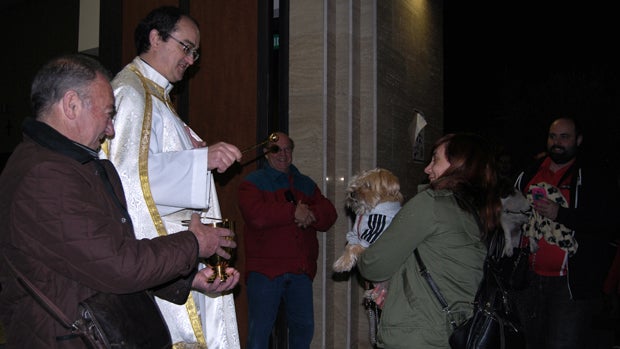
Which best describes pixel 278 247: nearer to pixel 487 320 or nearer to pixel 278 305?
pixel 278 305

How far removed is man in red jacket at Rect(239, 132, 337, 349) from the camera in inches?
190

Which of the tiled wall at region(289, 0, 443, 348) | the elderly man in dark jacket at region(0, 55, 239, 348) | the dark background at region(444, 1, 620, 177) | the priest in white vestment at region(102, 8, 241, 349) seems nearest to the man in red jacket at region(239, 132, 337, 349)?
the tiled wall at region(289, 0, 443, 348)

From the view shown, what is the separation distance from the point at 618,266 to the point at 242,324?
12.9ft

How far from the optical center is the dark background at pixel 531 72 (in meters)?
9.55

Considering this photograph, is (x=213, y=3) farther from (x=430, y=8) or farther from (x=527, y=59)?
(x=527, y=59)

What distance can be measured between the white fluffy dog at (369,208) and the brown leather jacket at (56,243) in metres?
2.09

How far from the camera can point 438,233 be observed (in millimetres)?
2730

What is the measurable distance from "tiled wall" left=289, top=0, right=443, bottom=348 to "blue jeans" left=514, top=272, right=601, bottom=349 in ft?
5.83

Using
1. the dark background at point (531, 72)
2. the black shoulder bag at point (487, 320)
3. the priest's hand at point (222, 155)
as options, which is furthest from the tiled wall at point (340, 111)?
the dark background at point (531, 72)

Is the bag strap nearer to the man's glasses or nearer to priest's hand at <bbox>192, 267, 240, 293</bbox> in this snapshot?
priest's hand at <bbox>192, 267, 240, 293</bbox>

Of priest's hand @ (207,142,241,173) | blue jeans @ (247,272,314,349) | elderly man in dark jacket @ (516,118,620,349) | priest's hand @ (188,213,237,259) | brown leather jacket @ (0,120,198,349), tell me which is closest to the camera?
brown leather jacket @ (0,120,198,349)

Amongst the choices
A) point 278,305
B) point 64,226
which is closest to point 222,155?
point 64,226

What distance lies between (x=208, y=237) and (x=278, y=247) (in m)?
2.80

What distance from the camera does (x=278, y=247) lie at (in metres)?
4.89
